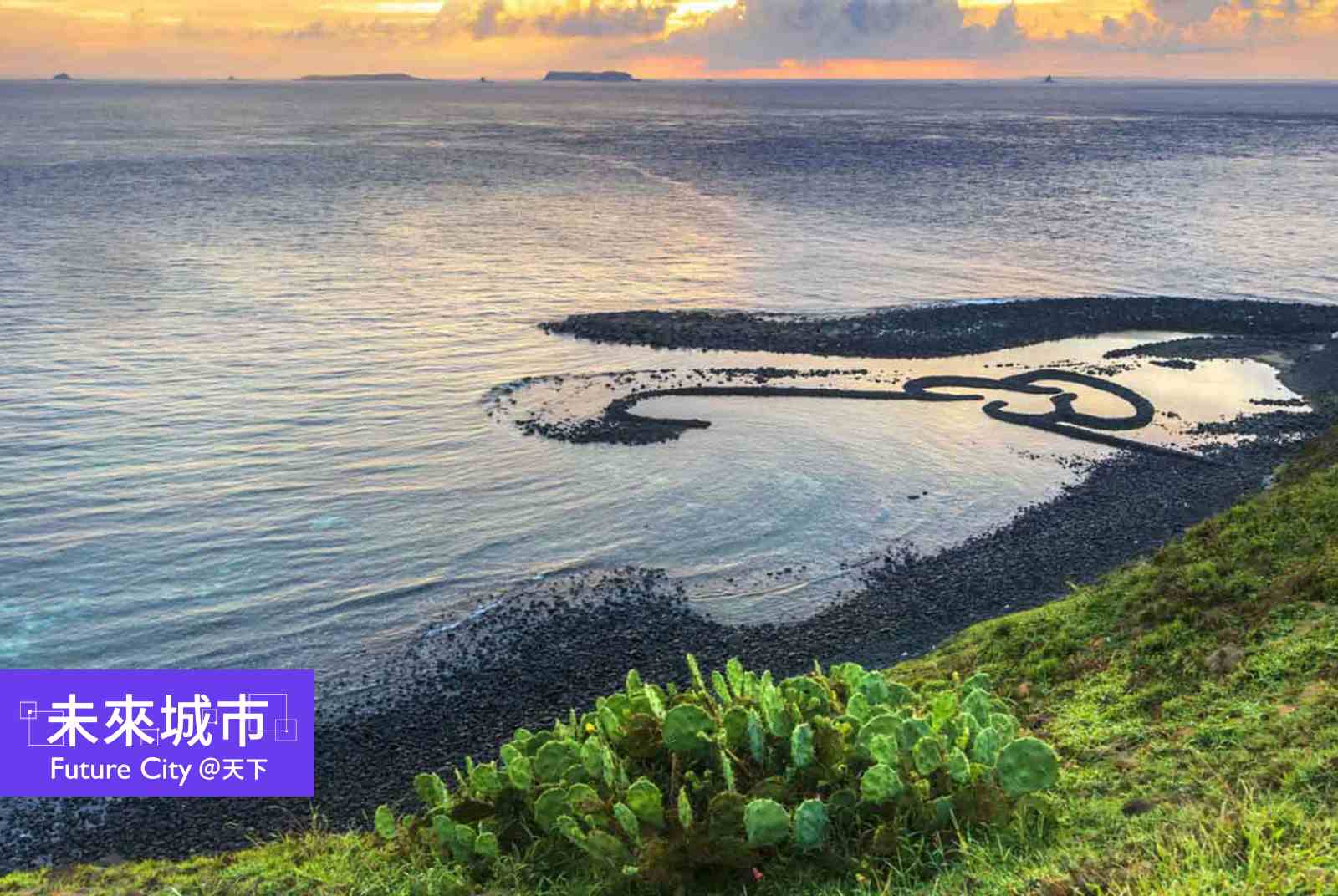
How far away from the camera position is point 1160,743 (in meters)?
12.5

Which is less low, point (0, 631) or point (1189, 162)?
point (1189, 162)

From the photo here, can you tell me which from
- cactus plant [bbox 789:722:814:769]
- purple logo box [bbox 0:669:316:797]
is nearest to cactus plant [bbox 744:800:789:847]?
cactus plant [bbox 789:722:814:769]

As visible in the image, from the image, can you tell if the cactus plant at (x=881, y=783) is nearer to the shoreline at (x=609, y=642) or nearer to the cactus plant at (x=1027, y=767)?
the cactus plant at (x=1027, y=767)

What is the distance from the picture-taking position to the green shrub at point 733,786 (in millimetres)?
9688

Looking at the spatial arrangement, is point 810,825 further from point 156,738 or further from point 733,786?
point 156,738

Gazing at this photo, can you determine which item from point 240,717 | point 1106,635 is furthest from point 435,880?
point 1106,635

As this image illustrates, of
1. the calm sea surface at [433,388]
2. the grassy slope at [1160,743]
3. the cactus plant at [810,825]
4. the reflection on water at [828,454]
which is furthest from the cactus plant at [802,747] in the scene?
the calm sea surface at [433,388]

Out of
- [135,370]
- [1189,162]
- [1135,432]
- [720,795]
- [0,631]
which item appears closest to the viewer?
[720,795]

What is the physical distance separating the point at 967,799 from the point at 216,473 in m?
29.2

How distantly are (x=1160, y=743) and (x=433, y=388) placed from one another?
35.6 m

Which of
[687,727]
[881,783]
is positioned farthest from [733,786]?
[881,783]

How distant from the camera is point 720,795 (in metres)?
9.68

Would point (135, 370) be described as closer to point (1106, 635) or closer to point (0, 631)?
point (0, 631)

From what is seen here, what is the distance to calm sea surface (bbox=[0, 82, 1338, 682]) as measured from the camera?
89.1 feet
